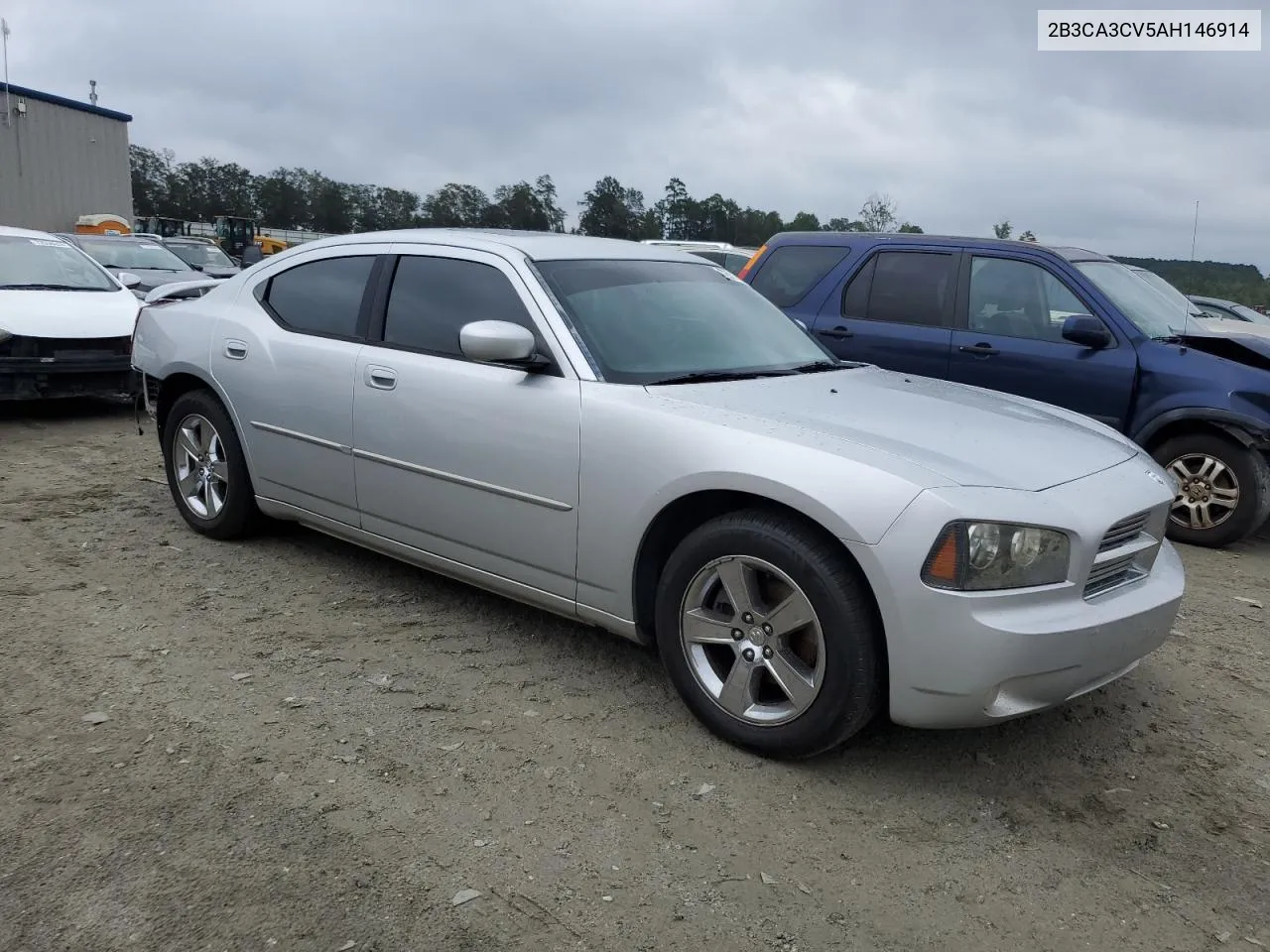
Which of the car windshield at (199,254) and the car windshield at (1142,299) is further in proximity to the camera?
the car windshield at (199,254)

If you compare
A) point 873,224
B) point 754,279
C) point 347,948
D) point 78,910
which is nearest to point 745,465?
point 347,948

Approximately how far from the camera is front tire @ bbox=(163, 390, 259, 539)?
16.7ft

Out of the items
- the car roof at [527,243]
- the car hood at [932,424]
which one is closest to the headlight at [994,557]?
the car hood at [932,424]

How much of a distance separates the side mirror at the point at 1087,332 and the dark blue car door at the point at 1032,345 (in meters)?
0.05

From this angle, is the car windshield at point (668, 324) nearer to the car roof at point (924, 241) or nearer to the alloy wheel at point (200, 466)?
the alloy wheel at point (200, 466)

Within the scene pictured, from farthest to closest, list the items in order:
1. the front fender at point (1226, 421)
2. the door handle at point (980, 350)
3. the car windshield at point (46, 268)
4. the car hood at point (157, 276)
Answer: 1. the car hood at point (157, 276)
2. the car windshield at point (46, 268)
3. the door handle at point (980, 350)
4. the front fender at point (1226, 421)

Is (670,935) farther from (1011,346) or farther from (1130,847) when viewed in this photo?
(1011,346)

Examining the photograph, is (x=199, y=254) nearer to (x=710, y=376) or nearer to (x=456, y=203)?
(x=456, y=203)

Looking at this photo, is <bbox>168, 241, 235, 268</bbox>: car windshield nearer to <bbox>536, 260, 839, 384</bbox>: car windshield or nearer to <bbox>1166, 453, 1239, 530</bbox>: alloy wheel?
<bbox>536, 260, 839, 384</bbox>: car windshield

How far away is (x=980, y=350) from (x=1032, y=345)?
31 cm

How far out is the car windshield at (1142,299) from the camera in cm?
642

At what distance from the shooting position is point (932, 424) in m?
3.43

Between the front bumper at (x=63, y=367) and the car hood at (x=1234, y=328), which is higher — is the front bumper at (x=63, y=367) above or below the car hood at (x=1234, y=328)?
below

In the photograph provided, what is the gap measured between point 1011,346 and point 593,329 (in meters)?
3.72
